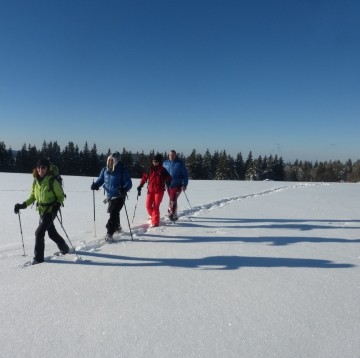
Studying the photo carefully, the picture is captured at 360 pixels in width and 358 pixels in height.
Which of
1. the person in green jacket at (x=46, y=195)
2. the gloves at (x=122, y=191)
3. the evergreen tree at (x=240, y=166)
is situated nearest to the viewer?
the person in green jacket at (x=46, y=195)

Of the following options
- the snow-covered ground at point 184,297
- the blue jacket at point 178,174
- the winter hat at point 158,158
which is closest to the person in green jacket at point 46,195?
the snow-covered ground at point 184,297

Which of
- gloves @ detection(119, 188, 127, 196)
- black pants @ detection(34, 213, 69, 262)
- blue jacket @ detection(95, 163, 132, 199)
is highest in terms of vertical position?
blue jacket @ detection(95, 163, 132, 199)

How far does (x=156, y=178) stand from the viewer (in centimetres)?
894

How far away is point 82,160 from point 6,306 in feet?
232

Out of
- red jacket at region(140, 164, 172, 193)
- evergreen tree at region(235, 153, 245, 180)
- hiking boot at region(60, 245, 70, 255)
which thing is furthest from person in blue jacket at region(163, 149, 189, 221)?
evergreen tree at region(235, 153, 245, 180)

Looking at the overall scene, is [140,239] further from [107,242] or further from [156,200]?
[156,200]

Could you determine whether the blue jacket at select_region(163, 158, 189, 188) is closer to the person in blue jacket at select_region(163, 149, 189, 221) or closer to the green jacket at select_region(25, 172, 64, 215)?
the person in blue jacket at select_region(163, 149, 189, 221)

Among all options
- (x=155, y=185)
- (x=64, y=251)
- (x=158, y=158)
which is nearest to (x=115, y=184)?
(x=155, y=185)

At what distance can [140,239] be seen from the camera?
299 inches

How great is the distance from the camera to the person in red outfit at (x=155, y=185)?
886cm

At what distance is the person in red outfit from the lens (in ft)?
29.1

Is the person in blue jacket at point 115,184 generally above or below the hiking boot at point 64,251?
above

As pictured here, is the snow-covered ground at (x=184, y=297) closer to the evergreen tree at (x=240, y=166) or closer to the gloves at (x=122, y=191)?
the gloves at (x=122, y=191)

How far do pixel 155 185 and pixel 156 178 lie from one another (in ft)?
0.62
